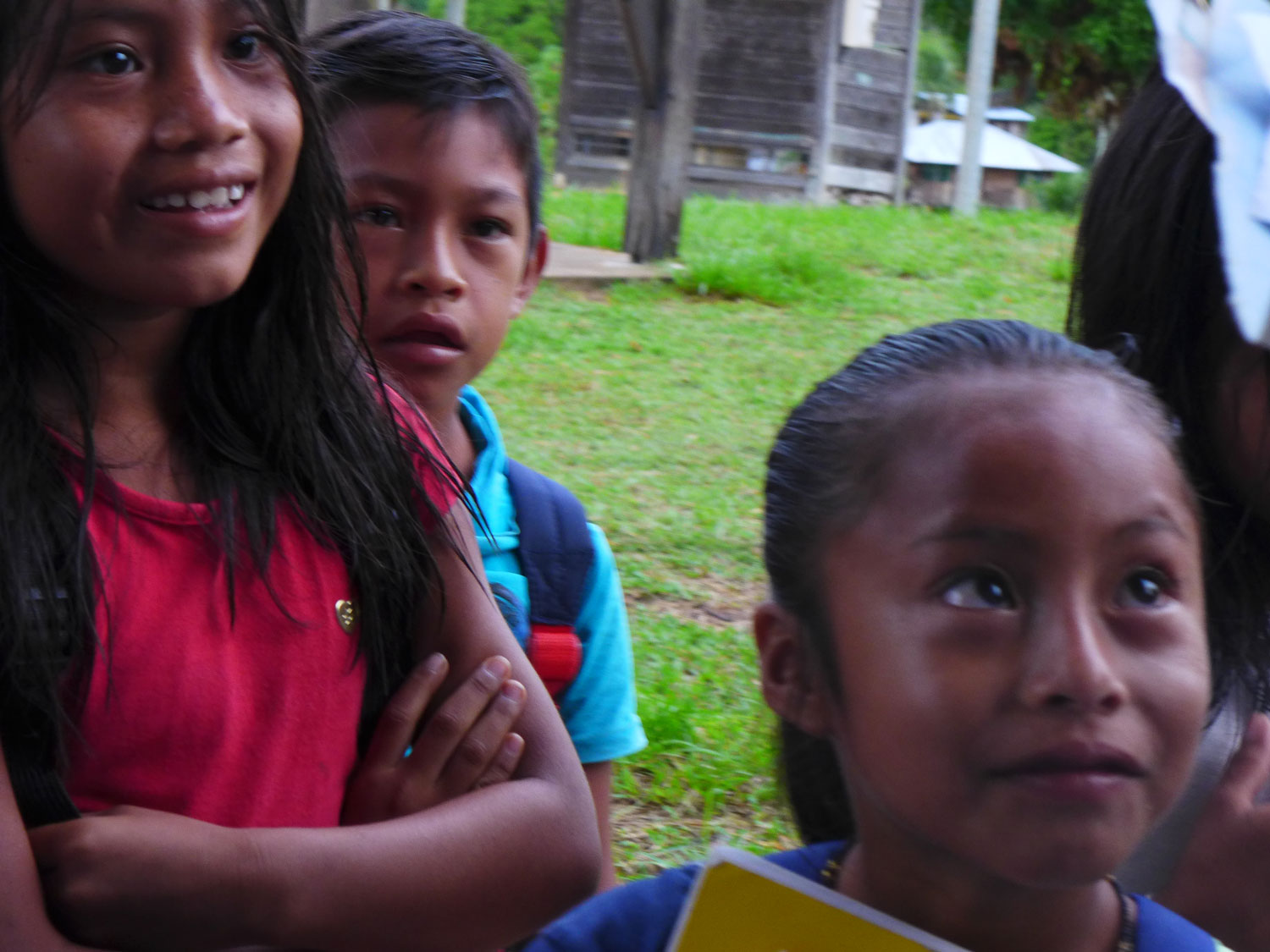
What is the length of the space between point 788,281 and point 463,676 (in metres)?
6.45

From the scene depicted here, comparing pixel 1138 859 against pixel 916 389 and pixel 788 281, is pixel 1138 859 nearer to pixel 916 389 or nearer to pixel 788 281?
pixel 916 389

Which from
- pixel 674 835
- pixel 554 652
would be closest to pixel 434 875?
pixel 554 652

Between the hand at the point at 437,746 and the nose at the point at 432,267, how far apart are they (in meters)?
0.71

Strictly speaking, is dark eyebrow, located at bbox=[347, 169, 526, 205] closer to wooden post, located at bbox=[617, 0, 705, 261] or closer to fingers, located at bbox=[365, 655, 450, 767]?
fingers, located at bbox=[365, 655, 450, 767]

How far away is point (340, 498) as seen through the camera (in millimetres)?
1667

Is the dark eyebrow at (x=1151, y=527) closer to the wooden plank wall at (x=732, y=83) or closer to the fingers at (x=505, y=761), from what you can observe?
the fingers at (x=505, y=761)

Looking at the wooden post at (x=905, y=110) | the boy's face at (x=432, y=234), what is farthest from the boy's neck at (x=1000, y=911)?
the wooden post at (x=905, y=110)

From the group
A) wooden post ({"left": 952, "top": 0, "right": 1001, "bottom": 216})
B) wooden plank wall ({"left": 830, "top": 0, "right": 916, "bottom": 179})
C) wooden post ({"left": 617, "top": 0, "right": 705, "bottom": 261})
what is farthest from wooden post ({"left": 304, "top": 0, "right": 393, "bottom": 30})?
wooden plank wall ({"left": 830, "top": 0, "right": 916, "bottom": 179})

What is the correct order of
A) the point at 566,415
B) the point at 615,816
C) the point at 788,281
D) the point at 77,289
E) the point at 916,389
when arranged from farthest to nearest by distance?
the point at 788,281 < the point at 566,415 < the point at 615,816 < the point at 77,289 < the point at 916,389

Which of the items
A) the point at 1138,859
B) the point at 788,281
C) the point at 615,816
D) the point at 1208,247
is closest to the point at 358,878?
the point at 1138,859

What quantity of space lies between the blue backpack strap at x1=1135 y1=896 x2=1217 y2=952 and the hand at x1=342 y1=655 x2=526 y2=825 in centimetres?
65

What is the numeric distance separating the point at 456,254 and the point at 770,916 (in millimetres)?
1351

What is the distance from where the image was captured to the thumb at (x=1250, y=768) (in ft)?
4.99

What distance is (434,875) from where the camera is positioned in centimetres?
148
